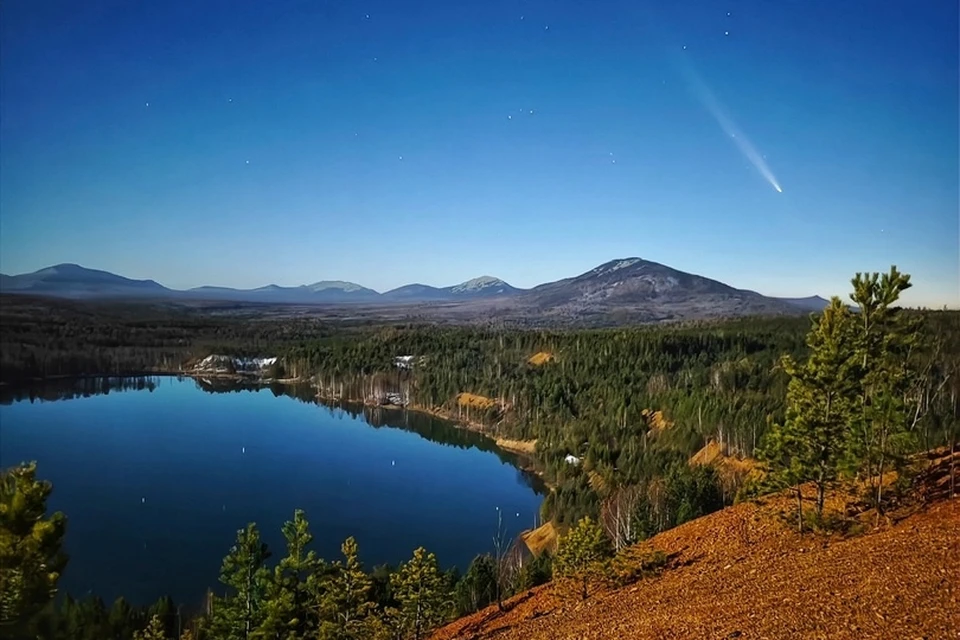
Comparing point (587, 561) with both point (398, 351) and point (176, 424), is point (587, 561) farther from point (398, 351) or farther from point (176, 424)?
point (398, 351)

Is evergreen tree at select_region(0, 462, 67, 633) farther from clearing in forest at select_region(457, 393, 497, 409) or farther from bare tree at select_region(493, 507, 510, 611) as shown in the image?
clearing in forest at select_region(457, 393, 497, 409)

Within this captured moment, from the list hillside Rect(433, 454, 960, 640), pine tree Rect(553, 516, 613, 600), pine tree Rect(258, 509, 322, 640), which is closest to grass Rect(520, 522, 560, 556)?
hillside Rect(433, 454, 960, 640)

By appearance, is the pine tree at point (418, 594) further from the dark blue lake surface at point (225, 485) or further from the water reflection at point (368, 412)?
the water reflection at point (368, 412)

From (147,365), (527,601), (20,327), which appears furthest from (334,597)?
(147,365)

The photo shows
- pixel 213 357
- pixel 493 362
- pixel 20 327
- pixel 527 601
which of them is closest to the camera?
pixel 20 327

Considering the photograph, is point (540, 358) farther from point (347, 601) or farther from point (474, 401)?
point (347, 601)

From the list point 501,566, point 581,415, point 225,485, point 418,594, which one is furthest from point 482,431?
point 418,594
